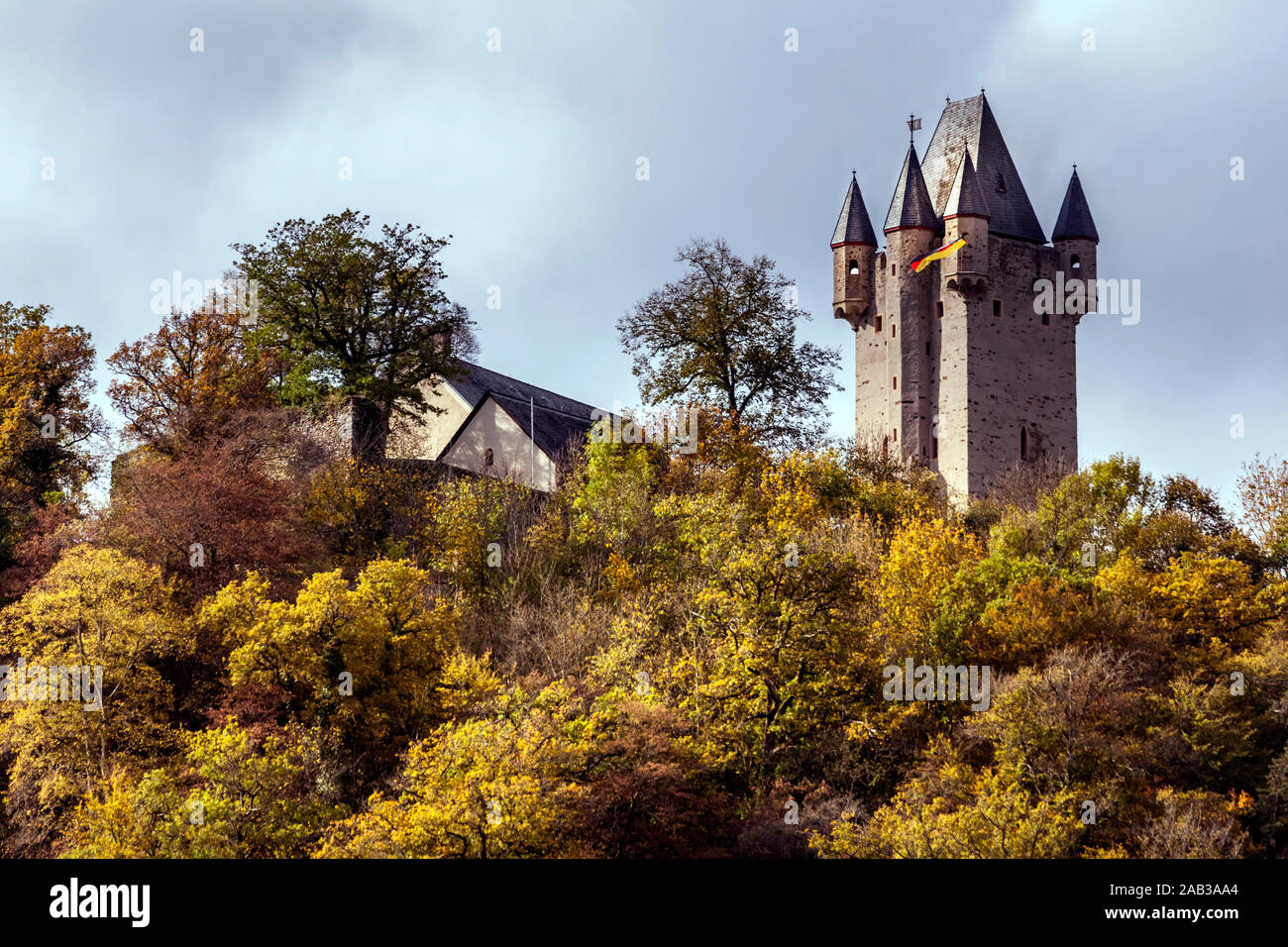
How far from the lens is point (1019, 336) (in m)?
67.2

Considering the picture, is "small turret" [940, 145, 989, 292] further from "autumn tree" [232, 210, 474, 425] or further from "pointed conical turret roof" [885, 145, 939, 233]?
"autumn tree" [232, 210, 474, 425]

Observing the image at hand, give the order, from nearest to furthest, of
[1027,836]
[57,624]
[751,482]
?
[1027,836], [57,624], [751,482]

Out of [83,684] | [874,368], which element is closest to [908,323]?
[874,368]

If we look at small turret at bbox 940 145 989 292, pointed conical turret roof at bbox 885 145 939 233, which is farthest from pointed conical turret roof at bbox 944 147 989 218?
pointed conical turret roof at bbox 885 145 939 233

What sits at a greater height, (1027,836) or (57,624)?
(57,624)

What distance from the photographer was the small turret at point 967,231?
6600 cm

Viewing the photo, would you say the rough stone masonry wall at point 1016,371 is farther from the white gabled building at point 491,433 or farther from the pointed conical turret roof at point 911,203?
the white gabled building at point 491,433

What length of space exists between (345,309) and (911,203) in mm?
29465

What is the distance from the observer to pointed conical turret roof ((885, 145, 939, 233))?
68.6 m

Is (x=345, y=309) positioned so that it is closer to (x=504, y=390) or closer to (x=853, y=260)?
(x=504, y=390)
